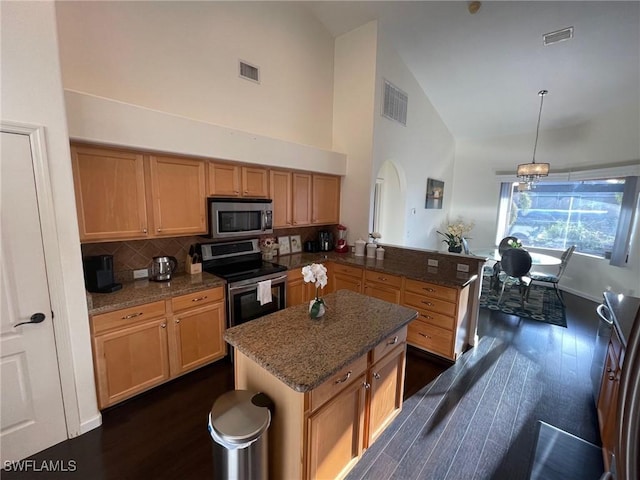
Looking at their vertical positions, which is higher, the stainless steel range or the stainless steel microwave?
the stainless steel microwave

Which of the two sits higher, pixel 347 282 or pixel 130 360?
pixel 347 282

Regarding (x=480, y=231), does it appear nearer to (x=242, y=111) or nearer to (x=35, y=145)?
(x=242, y=111)

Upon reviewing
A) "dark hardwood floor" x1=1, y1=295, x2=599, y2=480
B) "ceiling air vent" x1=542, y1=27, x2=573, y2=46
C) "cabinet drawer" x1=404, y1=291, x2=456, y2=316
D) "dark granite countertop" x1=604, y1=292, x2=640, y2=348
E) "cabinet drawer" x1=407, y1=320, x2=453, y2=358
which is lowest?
"dark hardwood floor" x1=1, y1=295, x2=599, y2=480

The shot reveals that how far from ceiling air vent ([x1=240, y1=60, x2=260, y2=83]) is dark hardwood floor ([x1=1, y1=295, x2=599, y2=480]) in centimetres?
323

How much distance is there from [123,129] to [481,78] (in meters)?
Answer: 5.05

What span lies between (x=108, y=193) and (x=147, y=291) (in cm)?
85

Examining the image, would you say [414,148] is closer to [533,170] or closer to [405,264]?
[533,170]

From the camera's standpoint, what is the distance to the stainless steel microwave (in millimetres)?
2844

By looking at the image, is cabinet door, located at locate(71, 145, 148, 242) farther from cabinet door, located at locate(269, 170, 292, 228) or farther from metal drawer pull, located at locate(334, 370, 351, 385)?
metal drawer pull, located at locate(334, 370, 351, 385)

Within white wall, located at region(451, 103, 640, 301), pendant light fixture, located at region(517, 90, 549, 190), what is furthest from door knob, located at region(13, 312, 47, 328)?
white wall, located at region(451, 103, 640, 301)

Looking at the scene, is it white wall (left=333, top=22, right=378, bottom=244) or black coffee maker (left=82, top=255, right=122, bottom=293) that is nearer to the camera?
black coffee maker (left=82, top=255, right=122, bottom=293)

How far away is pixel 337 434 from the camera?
1571 mm

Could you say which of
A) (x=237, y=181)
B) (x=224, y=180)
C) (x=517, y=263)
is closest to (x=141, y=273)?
(x=224, y=180)

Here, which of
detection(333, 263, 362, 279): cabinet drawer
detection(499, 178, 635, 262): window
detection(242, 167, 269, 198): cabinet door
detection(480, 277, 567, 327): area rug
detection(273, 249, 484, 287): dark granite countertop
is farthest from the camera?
detection(499, 178, 635, 262): window
